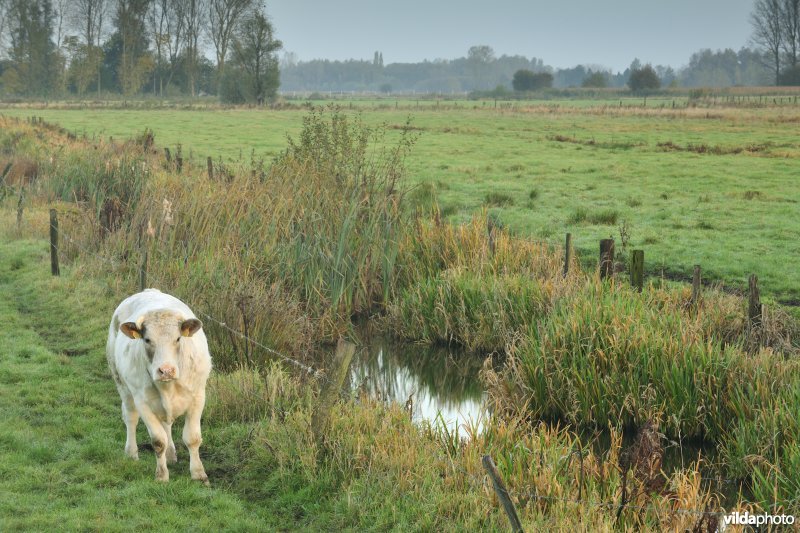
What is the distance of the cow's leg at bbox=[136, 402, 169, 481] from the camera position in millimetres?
7250

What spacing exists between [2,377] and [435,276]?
23.1ft

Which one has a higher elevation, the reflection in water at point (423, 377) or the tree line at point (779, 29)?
the tree line at point (779, 29)

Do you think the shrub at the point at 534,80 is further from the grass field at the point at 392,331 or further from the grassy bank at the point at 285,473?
the grassy bank at the point at 285,473

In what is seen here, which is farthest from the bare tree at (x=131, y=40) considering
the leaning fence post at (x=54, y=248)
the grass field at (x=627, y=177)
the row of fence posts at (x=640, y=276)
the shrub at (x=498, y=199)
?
the row of fence posts at (x=640, y=276)

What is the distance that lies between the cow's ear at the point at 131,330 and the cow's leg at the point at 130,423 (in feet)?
3.06

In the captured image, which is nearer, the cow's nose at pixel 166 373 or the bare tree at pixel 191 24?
the cow's nose at pixel 166 373

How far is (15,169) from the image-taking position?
2352 centimetres

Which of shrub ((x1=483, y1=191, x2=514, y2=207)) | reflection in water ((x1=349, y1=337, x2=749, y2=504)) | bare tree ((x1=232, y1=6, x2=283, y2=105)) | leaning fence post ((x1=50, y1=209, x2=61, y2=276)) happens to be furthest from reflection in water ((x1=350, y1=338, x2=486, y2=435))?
bare tree ((x1=232, y1=6, x2=283, y2=105))

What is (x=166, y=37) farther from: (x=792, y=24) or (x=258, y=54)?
(x=792, y=24)

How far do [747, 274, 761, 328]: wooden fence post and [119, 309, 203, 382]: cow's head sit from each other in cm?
744

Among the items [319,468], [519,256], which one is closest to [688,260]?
[519,256]

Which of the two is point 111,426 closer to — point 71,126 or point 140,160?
point 140,160

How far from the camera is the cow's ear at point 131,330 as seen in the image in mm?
6988

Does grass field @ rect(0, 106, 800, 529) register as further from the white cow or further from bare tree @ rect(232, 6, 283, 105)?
bare tree @ rect(232, 6, 283, 105)
